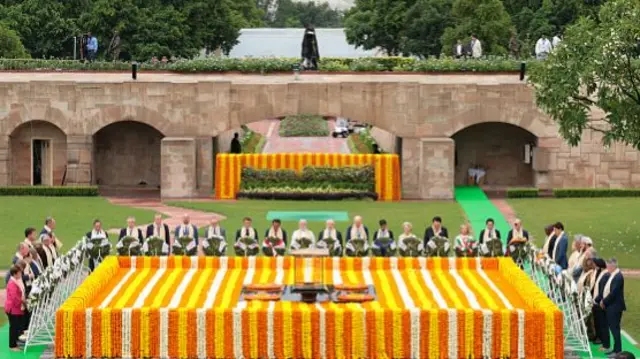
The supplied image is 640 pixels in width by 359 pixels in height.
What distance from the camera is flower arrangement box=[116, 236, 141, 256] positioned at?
30578 mm

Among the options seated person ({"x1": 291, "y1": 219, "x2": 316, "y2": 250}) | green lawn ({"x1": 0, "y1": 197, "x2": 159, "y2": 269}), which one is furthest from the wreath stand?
green lawn ({"x1": 0, "y1": 197, "x2": 159, "y2": 269})

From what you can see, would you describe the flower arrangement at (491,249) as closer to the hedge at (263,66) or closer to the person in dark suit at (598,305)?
the person in dark suit at (598,305)

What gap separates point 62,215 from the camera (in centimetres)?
4291

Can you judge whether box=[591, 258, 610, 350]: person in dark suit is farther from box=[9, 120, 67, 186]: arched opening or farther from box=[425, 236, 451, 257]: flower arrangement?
box=[9, 120, 67, 186]: arched opening

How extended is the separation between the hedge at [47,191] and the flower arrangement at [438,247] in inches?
764

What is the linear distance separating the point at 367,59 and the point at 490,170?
573cm

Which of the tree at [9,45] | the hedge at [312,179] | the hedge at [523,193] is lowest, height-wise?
the hedge at [523,193]

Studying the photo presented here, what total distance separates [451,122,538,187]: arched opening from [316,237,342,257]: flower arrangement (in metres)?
20.5

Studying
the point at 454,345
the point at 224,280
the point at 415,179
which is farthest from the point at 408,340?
the point at 415,179

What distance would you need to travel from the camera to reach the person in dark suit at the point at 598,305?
25.7 m

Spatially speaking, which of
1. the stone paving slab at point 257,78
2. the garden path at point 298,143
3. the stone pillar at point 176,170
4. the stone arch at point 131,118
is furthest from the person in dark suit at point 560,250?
the garden path at point 298,143

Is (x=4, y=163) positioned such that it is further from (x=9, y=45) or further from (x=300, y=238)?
(x=300, y=238)

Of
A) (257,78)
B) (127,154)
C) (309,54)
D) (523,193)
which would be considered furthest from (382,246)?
(127,154)

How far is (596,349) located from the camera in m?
25.7
